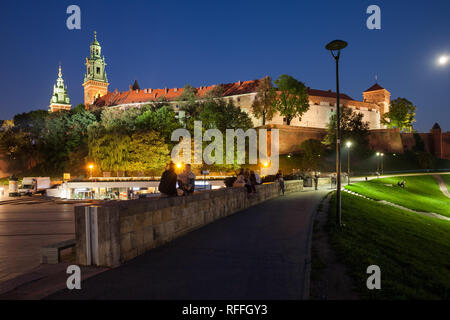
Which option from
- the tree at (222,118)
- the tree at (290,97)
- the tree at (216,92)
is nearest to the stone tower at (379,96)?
the tree at (290,97)

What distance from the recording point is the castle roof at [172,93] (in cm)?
8594

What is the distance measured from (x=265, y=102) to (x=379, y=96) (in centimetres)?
5087

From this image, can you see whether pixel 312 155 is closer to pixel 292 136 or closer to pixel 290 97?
pixel 292 136

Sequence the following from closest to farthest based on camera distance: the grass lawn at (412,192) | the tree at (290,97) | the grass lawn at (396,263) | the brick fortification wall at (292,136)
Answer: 1. the grass lawn at (396,263)
2. the grass lawn at (412,192)
3. the brick fortification wall at (292,136)
4. the tree at (290,97)

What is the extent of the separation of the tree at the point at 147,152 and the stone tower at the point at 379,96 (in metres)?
75.2

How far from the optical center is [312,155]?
60.3m

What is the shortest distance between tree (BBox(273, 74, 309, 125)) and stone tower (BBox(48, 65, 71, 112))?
93598 mm

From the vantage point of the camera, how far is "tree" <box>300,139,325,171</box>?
60188mm

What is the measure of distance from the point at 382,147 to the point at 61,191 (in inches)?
2603

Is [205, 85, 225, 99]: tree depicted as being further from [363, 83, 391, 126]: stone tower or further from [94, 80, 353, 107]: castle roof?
[363, 83, 391, 126]: stone tower

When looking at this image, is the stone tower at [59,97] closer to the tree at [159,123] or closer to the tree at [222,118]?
the tree at [159,123]
